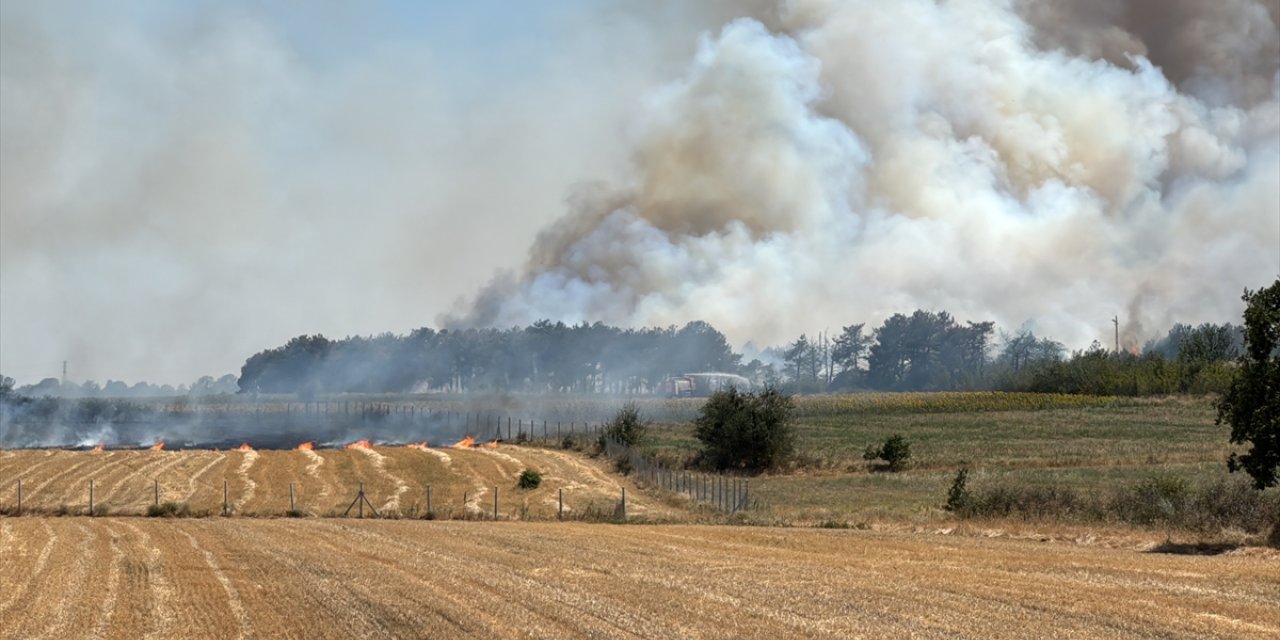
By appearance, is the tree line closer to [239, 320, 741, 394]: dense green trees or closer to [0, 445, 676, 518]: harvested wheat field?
[239, 320, 741, 394]: dense green trees

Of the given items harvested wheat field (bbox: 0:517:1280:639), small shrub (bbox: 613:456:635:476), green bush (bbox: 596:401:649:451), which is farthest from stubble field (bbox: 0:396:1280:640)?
green bush (bbox: 596:401:649:451)

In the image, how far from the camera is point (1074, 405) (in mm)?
133125

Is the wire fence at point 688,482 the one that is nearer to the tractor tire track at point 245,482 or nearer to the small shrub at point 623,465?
the small shrub at point 623,465

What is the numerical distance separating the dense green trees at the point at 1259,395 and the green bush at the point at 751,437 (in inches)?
2006

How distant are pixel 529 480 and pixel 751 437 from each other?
2397cm

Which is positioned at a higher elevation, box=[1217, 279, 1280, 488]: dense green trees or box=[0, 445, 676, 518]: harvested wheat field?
box=[1217, 279, 1280, 488]: dense green trees

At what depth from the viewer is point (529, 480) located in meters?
66.6

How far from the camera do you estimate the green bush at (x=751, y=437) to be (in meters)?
86.1

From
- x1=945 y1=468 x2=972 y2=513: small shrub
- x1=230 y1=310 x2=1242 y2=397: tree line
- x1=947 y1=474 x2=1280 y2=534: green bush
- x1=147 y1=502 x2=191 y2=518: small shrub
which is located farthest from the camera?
x1=230 y1=310 x2=1242 y2=397: tree line

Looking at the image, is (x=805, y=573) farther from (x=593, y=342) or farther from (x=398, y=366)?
(x=398, y=366)

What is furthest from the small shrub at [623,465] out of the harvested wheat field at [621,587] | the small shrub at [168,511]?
the harvested wheat field at [621,587]

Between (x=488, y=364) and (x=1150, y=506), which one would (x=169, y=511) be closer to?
(x=1150, y=506)

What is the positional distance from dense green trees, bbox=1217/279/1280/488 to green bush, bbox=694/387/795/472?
5095cm

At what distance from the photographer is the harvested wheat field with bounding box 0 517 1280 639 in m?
19.8
